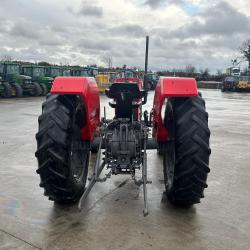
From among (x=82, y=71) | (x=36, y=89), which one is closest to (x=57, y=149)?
(x=36, y=89)

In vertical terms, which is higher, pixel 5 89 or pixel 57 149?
pixel 57 149

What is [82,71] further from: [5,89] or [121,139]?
[121,139]

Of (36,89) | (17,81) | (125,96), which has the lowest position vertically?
(36,89)

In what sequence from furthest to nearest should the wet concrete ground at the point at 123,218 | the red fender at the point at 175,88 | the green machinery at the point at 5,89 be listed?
the green machinery at the point at 5,89 → the red fender at the point at 175,88 → the wet concrete ground at the point at 123,218

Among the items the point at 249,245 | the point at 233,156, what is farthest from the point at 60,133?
the point at 233,156

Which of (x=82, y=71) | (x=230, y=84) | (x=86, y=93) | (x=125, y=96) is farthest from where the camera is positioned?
(x=230, y=84)

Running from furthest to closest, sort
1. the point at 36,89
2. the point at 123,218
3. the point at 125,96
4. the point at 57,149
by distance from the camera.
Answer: the point at 36,89 → the point at 125,96 → the point at 123,218 → the point at 57,149

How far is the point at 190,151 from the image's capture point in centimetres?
394

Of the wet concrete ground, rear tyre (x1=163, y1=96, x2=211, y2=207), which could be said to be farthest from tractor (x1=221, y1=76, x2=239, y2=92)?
rear tyre (x1=163, y1=96, x2=211, y2=207)

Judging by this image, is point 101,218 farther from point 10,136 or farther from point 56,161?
point 10,136

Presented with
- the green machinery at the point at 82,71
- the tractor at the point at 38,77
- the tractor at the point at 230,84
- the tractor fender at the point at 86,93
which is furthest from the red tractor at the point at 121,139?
the tractor at the point at 230,84

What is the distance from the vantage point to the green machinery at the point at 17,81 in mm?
23422

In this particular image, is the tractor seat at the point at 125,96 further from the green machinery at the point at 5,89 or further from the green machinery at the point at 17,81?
the green machinery at the point at 17,81

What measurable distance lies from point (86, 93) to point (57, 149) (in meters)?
0.79
